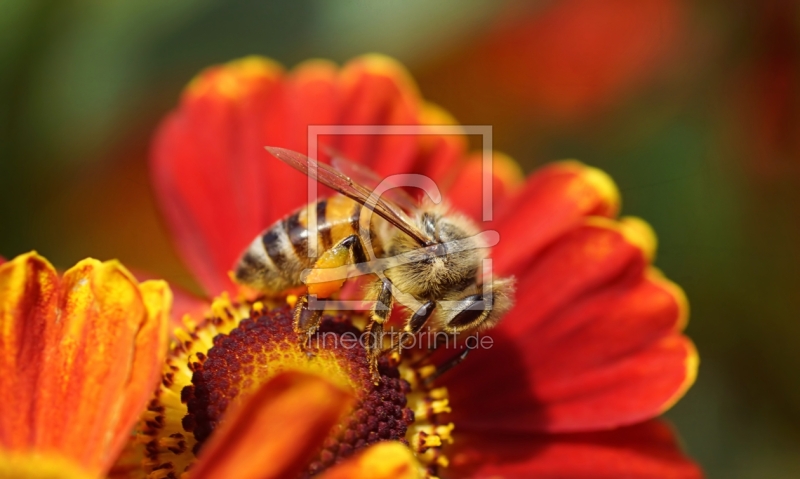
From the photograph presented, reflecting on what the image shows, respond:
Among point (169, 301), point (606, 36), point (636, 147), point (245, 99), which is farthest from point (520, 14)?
point (169, 301)

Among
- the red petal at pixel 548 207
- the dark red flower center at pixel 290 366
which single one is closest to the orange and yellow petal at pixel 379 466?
the dark red flower center at pixel 290 366

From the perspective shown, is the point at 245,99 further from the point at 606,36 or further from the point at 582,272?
the point at 606,36

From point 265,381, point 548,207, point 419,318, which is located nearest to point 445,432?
point 419,318

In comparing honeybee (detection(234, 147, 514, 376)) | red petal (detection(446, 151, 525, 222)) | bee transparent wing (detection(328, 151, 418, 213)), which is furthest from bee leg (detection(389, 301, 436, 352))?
red petal (detection(446, 151, 525, 222))

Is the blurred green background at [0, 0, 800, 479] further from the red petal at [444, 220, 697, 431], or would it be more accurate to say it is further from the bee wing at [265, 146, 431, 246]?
the bee wing at [265, 146, 431, 246]

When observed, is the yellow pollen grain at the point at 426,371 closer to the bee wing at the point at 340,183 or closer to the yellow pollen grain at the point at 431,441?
the yellow pollen grain at the point at 431,441
